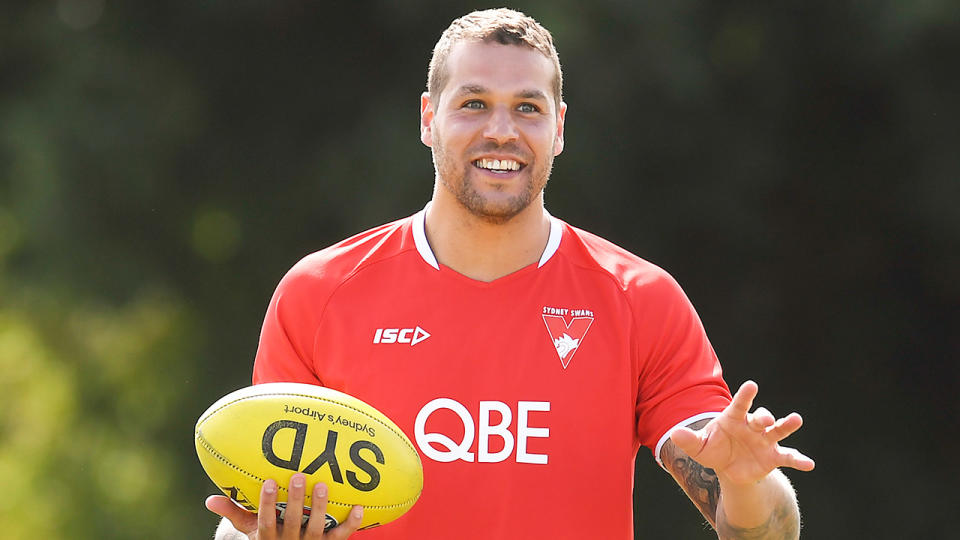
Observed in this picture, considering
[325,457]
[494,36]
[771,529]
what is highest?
[494,36]

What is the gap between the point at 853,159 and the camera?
730cm

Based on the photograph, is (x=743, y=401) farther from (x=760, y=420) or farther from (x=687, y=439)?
(x=687, y=439)

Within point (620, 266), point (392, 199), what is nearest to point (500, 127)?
point (620, 266)

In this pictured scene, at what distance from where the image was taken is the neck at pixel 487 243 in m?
3.78

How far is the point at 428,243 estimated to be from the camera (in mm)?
3848

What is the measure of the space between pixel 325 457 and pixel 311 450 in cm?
4

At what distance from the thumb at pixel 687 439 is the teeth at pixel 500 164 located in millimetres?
970

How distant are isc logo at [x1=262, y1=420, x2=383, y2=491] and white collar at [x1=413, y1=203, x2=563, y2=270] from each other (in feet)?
2.66

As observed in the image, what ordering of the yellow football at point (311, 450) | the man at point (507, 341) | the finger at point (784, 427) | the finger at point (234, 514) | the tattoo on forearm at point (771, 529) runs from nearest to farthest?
1. the finger at point (784, 427)
2. the yellow football at point (311, 450)
3. the finger at point (234, 514)
4. the tattoo on forearm at point (771, 529)
5. the man at point (507, 341)

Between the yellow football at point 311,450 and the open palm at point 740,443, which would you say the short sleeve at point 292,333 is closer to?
the yellow football at point 311,450

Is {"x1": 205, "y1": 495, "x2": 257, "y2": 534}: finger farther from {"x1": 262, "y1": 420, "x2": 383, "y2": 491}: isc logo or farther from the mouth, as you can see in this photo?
the mouth

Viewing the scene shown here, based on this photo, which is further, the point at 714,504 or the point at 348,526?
the point at 714,504

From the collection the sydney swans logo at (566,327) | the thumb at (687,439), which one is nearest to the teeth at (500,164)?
the sydney swans logo at (566,327)

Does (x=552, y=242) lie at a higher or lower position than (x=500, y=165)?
lower
